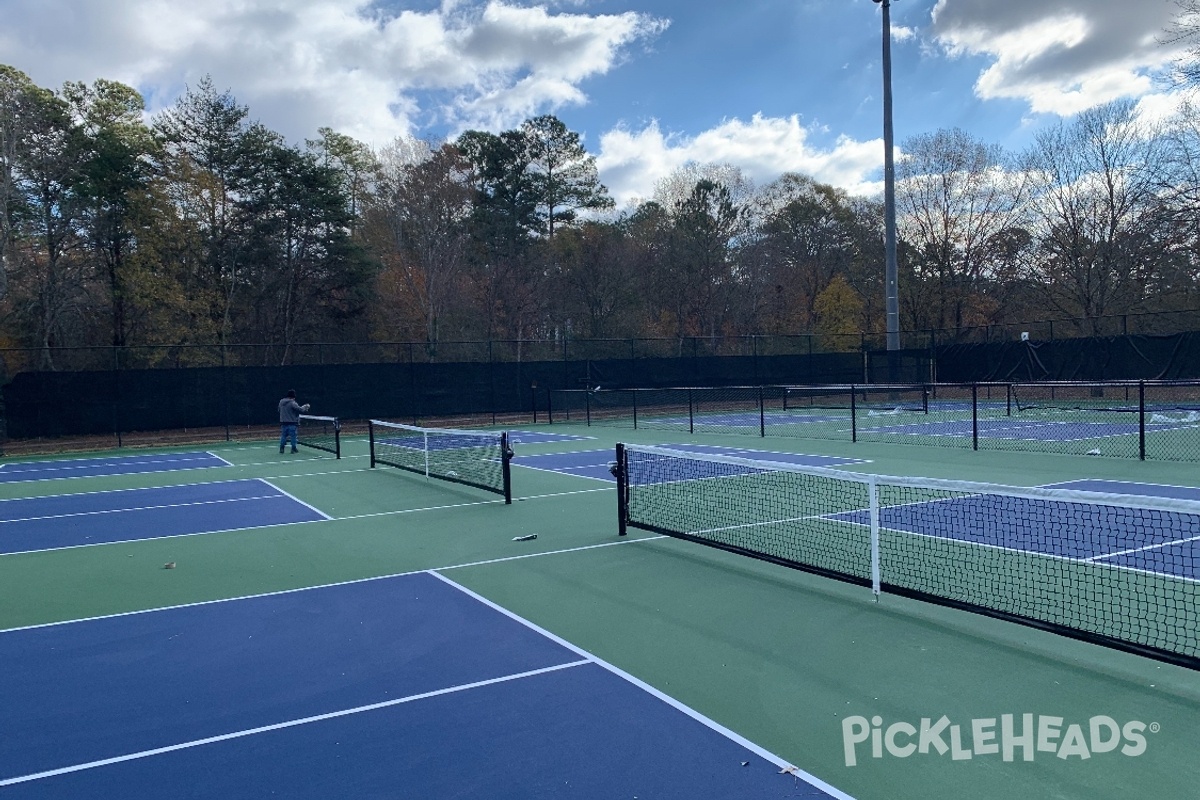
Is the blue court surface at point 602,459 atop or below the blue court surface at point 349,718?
atop

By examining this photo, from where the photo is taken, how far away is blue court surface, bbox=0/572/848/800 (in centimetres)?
381

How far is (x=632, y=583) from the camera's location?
283 inches

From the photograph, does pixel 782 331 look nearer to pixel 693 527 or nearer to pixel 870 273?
pixel 870 273

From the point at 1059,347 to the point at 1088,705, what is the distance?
107 feet

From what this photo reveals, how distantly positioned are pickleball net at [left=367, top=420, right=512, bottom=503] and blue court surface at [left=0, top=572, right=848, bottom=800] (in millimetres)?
5443

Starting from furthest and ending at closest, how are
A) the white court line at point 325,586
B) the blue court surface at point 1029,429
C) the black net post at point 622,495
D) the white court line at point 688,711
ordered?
the blue court surface at point 1029,429 < the black net post at point 622,495 < the white court line at point 325,586 < the white court line at point 688,711

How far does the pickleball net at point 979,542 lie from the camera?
Answer: 5586 mm

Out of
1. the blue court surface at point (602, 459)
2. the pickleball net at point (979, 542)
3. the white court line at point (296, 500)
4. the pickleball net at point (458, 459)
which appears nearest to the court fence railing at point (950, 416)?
the blue court surface at point (602, 459)

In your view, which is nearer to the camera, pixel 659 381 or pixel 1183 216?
pixel 1183 216

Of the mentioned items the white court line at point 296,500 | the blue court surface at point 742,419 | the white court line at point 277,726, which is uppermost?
the blue court surface at point 742,419

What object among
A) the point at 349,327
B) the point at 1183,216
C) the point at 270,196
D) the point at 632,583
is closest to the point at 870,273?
the point at 1183,216

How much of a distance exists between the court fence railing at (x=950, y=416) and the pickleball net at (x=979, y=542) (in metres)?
6.52

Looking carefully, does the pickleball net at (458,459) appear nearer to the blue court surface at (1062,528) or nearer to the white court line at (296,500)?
the white court line at (296,500)

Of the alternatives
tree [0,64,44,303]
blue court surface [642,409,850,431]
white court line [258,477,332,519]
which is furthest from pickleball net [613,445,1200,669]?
tree [0,64,44,303]
